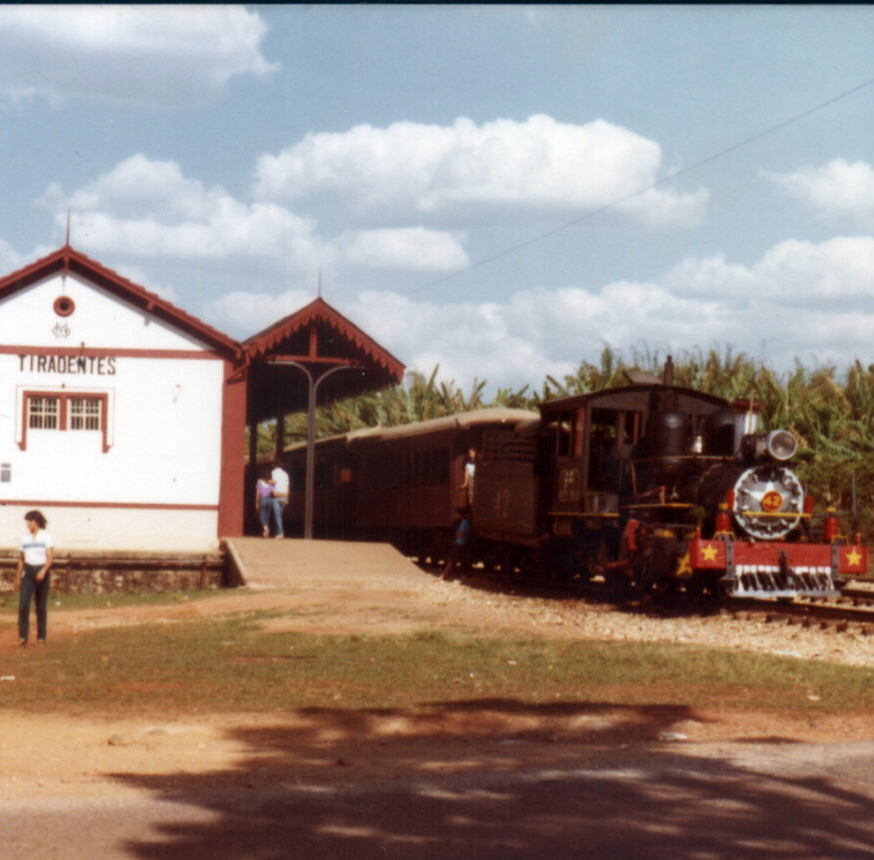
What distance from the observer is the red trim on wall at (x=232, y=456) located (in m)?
24.8

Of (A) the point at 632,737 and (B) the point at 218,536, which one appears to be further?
(B) the point at 218,536

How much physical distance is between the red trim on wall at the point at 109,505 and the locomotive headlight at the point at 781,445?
12861mm

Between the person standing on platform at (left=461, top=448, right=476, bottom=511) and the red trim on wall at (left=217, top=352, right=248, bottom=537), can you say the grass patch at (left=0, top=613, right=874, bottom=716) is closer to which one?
the person standing on platform at (left=461, top=448, right=476, bottom=511)

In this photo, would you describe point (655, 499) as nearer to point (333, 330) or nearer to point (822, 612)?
point (822, 612)

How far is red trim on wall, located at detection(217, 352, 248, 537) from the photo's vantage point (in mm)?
24844

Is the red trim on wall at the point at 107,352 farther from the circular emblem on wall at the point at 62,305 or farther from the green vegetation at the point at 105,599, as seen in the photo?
the green vegetation at the point at 105,599

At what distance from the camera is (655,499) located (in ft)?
52.9

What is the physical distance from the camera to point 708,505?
15.5 m

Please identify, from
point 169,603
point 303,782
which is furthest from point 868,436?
point 303,782

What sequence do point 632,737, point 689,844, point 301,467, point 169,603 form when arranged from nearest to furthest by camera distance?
point 689,844, point 632,737, point 169,603, point 301,467

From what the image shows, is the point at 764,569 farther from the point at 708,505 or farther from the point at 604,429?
the point at 604,429

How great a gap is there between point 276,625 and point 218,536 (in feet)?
34.4

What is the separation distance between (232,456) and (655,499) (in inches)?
432

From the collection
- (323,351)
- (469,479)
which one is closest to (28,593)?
(469,479)
